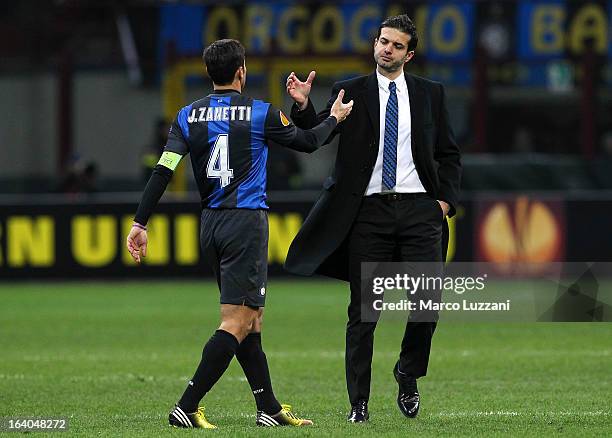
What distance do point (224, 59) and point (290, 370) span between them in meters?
4.00

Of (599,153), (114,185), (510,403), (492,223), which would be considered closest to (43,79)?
(114,185)

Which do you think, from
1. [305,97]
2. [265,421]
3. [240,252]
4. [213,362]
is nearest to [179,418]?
[213,362]

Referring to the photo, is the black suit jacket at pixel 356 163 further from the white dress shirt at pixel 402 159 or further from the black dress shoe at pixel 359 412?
the black dress shoe at pixel 359 412

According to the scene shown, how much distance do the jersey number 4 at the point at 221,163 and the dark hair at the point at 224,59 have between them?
1.01 ft

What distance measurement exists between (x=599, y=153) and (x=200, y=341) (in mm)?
15487

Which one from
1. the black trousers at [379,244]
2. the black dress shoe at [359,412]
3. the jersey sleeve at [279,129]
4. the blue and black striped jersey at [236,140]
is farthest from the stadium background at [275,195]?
the jersey sleeve at [279,129]

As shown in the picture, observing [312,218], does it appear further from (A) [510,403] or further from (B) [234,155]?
(A) [510,403]

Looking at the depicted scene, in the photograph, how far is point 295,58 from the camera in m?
24.7

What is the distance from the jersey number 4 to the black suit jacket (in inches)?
20.1

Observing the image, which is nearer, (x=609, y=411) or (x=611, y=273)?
(x=609, y=411)

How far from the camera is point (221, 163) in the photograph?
8070 mm

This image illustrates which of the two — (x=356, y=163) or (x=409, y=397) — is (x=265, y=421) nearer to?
(x=409, y=397)

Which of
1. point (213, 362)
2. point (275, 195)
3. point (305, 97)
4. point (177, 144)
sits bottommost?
point (275, 195)

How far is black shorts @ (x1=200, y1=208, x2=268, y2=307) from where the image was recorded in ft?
26.3
